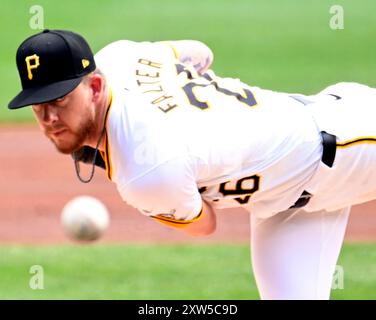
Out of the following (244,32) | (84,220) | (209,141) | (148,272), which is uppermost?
(209,141)

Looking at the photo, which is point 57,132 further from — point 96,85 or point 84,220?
point 84,220

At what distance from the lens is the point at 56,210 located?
33.4 feet

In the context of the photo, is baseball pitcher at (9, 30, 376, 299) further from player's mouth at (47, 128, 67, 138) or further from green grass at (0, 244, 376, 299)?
green grass at (0, 244, 376, 299)

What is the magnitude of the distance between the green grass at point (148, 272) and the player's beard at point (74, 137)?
3.15m

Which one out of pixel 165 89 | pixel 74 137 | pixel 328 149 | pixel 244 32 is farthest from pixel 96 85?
pixel 244 32

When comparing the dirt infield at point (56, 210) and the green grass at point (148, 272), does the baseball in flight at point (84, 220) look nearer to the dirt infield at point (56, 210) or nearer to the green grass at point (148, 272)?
the green grass at point (148, 272)

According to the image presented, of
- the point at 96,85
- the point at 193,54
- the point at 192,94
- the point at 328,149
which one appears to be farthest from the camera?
the point at 193,54

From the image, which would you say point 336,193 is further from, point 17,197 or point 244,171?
point 17,197

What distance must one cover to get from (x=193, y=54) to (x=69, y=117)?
135 cm

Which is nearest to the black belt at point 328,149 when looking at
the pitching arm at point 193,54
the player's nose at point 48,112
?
the pitching arm at point 193,54

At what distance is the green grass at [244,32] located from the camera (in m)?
14.7

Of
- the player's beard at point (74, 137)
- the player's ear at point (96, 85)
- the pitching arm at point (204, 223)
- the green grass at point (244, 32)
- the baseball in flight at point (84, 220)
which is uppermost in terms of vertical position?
the player's ear at point (96, 85)

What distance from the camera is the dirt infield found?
948 centimetres
